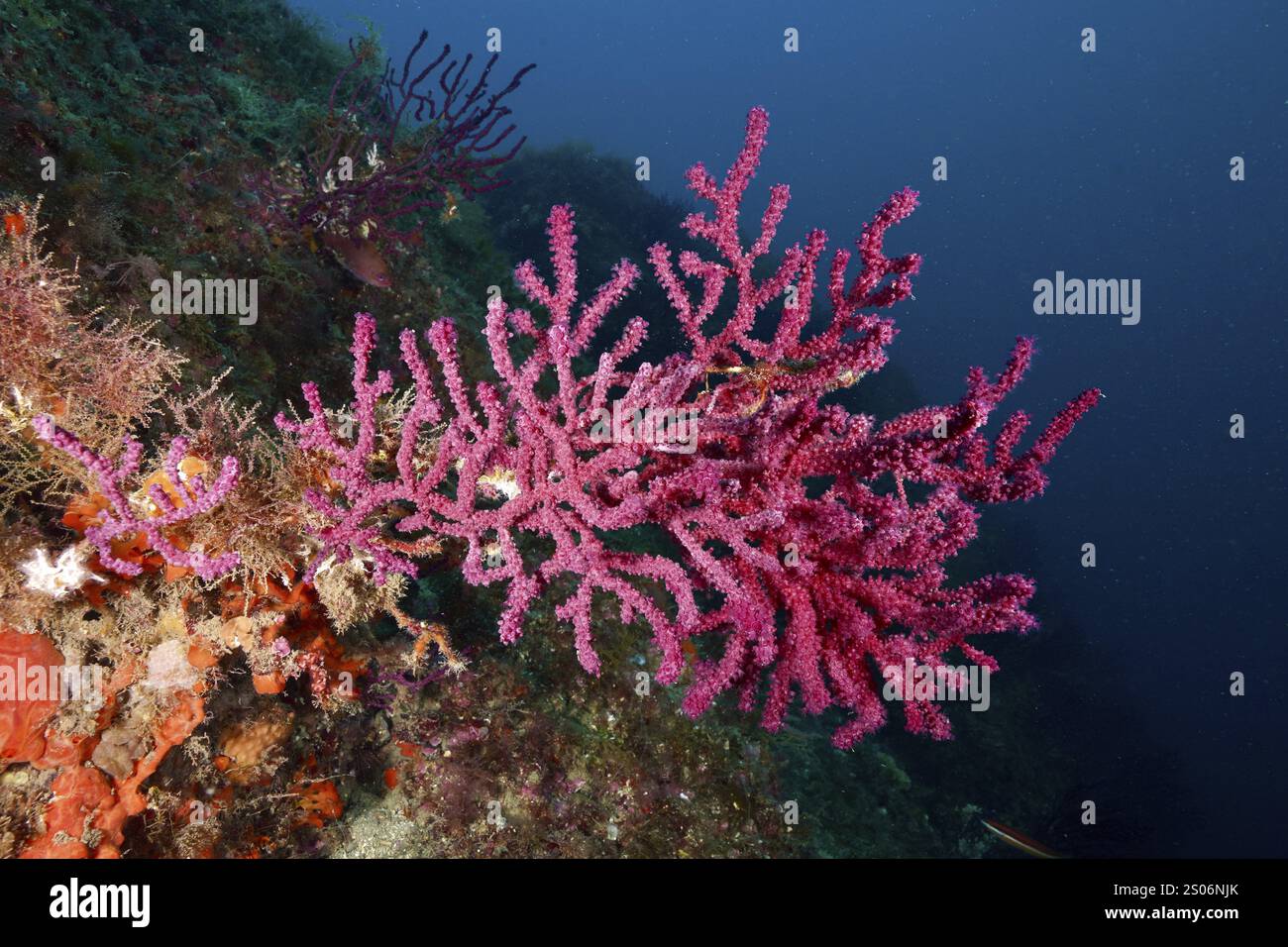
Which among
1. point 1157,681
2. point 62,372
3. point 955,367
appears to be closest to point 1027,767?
point 62,372

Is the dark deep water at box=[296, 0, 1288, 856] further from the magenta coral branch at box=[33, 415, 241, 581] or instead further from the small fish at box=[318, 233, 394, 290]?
the magenta coral branch at box=[33, 415, 241, 581]

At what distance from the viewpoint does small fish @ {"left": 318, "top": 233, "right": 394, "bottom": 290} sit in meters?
5.00

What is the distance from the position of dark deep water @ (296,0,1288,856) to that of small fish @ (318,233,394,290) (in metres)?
3.73

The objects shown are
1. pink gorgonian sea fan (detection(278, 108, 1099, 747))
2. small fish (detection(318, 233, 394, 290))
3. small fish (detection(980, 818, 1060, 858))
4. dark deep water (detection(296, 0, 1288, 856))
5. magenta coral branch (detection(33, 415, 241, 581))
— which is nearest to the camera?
magenta coral branch (detection(33, 415, 241, 581))

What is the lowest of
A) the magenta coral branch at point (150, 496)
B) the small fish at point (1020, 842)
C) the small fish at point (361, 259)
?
the small fish at point (1020, 842)

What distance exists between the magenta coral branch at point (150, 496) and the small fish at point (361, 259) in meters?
3.42

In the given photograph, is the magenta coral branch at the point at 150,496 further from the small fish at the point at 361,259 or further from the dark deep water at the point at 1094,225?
the dark deep water at the point at 1094,225

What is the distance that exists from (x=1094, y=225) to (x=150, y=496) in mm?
96953

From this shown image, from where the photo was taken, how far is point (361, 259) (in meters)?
5.20

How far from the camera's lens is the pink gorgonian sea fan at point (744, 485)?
222 cm

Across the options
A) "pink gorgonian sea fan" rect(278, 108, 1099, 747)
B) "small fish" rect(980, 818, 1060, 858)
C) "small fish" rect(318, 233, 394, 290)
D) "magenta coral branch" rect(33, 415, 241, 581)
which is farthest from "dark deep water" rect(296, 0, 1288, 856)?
"magenta coral branch" rect(33, 415, 241, 581)

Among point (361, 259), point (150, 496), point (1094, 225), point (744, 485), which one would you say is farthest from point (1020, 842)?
point (1094, 225)

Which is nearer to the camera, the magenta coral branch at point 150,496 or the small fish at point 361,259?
the magenta coral branch at point 150,496

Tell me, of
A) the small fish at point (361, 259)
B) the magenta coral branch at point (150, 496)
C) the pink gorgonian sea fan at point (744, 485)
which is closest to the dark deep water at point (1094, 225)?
the small fish at point (361, 259)
